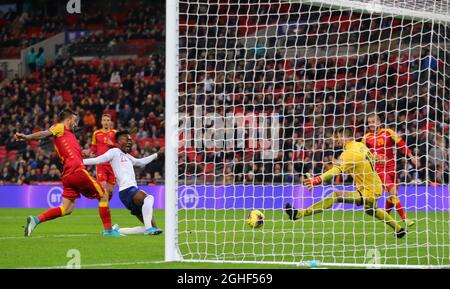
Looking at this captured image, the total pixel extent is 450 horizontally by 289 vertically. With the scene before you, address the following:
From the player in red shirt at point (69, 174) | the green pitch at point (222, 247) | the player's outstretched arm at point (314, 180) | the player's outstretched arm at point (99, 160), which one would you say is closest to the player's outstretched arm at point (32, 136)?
the player in red shirt at point (69, 174)

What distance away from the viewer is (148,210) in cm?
1312

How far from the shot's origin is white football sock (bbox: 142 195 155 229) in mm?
13008

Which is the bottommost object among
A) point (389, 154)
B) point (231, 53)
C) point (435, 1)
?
point (389, 154)

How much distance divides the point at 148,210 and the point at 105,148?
3.07m

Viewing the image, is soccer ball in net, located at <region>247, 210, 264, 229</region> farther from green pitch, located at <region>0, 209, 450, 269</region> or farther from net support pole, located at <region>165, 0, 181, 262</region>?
net support pole, located at <region>165, 0, 181, 262</region>

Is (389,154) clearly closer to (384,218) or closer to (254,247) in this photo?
(384,218)

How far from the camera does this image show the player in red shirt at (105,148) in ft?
50.9

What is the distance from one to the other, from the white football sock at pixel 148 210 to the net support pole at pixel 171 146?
9.42 feet

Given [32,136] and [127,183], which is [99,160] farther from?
[32,136]

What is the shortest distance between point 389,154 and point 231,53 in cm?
927

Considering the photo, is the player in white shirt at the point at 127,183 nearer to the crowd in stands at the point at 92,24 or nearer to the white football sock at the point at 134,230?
the white football sock at the point at 134,230

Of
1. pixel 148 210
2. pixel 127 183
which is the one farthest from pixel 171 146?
pixel 127 183
